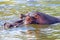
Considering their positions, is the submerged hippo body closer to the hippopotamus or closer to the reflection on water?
the hippopotamus

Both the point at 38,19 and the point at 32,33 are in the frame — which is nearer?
the point at 32,33

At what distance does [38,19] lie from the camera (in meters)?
7.61

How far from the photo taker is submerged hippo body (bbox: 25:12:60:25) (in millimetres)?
7500

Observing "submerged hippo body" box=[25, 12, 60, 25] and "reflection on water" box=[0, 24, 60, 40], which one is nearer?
"reflection on water" box=[0, 24, 60, 40]

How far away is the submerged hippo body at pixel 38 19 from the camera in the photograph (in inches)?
295

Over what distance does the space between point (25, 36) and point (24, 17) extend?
1.06 m

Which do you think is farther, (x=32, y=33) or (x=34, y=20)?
(x=34, y=20)

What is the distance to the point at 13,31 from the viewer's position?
7.13 meters

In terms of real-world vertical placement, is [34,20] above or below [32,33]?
above

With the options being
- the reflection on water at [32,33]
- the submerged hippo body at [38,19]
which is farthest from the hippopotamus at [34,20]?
the reflection on water at [32,33]

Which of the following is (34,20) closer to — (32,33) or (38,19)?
(38,19)

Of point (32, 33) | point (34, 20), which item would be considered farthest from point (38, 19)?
point (32, 33)

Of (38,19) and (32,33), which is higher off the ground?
(38,19)

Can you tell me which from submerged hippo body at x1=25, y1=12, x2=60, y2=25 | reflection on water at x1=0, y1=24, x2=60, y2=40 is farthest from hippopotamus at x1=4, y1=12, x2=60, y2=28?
reflection on water at x1=0, y1=24, x2=60, y2=40
